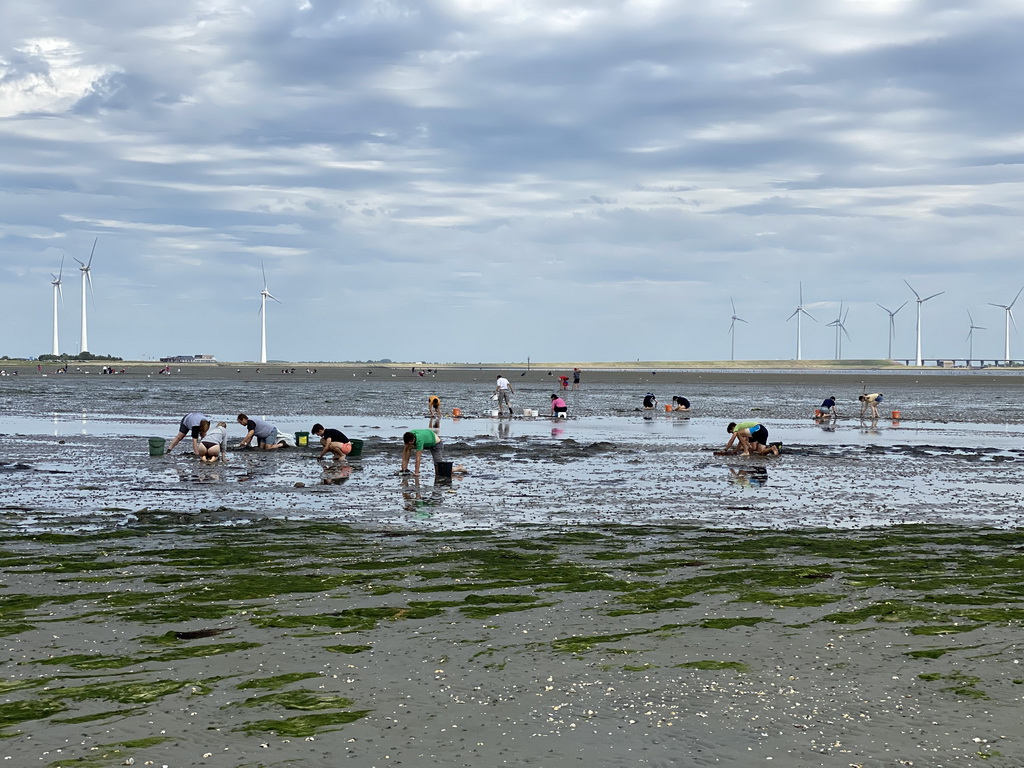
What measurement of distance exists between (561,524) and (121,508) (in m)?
8.22

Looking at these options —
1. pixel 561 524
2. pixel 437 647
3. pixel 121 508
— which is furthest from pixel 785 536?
pixel 121 508

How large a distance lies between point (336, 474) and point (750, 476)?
10.3 meters

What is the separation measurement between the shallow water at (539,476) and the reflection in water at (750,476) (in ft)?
0.16

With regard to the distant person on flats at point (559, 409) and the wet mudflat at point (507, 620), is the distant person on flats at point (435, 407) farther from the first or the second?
the wet mudflat at point (507, 620)

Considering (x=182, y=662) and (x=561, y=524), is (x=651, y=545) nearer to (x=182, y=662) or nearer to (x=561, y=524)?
(x=561, y=524)

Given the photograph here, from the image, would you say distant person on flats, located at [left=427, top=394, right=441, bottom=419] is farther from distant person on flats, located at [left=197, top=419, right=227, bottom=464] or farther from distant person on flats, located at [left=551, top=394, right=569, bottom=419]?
distant person on flats, located at [left=197, top=419, right=227, bottom=464]

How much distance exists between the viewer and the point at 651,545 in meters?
16.3

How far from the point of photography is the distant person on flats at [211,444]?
1118 inches

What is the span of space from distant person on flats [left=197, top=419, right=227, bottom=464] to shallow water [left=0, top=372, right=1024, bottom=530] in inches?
19.8

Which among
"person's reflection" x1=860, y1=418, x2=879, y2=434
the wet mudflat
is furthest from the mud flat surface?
"person's reflection" x1=860, y1=418, x2=879, y2=434

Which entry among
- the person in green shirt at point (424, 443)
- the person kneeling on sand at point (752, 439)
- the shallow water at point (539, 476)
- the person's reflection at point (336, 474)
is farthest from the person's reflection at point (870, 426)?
the person's reflection at point (336, 474)

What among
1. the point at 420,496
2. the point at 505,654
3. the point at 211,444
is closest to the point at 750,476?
the point at 420,496

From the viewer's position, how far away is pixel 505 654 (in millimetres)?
10141

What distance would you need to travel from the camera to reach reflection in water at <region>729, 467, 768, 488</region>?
83.1 feet
